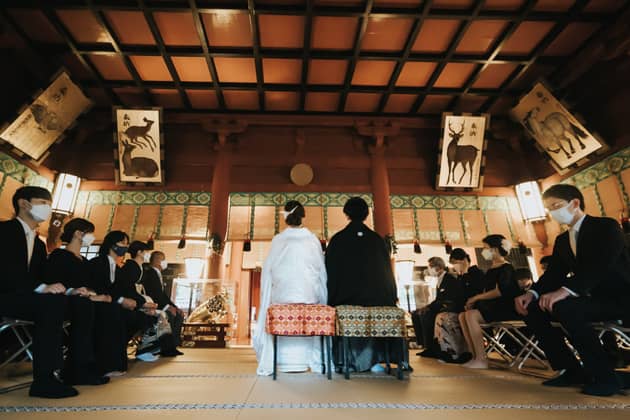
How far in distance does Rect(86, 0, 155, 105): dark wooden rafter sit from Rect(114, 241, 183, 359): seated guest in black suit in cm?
380

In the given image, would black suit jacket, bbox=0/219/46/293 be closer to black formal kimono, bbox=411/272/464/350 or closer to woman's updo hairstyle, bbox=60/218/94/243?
woman's updo hairstyle, bbox=60/218/94/243

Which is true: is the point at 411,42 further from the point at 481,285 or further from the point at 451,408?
the point at 451,408

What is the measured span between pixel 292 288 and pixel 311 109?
5499 millimetres

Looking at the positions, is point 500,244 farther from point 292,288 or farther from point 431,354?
point 292,288

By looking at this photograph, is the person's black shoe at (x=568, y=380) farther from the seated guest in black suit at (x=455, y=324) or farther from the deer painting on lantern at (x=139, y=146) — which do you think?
the deer painting on lantern at (x=139, y=146)

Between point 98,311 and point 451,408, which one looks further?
point 98,311

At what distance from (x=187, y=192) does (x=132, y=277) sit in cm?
429

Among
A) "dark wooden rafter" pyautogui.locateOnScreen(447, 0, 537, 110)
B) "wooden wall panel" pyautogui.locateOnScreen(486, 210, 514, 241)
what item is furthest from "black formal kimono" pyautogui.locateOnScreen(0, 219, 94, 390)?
"wooden wall panel" pyautogui.locateOnScreen(486, 210, 514, 241)

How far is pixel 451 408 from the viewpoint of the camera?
4.88ft

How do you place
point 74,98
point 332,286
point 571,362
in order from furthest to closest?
point 74,98 < point 332,286 < point 571,362

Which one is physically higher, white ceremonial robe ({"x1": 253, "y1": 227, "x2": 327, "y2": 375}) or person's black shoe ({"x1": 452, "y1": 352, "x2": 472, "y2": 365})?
white ceremonial robe ({"x1": 253, "y1": 227, "x2": 327, "y2": 375})

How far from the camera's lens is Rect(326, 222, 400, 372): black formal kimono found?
103 inches

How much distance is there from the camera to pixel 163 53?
18.2ft

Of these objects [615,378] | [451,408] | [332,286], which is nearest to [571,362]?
[615,378]
